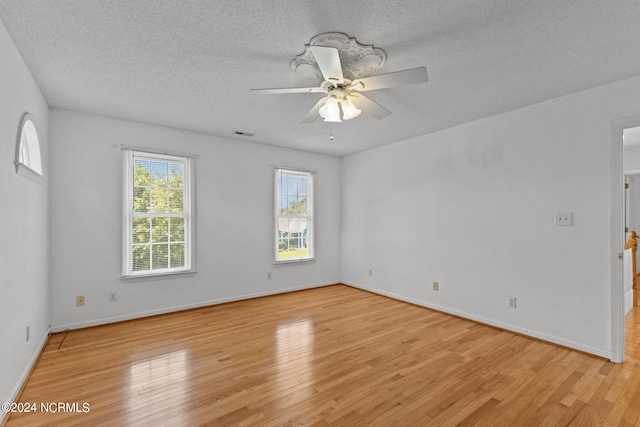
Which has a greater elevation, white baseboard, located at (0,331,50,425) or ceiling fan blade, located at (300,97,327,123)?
ceiling fan blade, located at (300,97,327,123)

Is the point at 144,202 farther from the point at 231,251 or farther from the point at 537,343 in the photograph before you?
the point at 537,343

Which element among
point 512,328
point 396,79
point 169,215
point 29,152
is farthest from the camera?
point 169,215

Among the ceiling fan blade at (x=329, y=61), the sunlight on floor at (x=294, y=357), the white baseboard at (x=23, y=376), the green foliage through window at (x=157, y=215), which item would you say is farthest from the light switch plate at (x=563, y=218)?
the white baseboard at (x=23, y=376)

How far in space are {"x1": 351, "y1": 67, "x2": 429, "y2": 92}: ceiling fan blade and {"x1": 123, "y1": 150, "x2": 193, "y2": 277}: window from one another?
2973 mm

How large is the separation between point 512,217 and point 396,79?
236 centimetres

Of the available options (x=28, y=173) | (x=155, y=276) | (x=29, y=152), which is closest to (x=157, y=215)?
(x=155, y=276)

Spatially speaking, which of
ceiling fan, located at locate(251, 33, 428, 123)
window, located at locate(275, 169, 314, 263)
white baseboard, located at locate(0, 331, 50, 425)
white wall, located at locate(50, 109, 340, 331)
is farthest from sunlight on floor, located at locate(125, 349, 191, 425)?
window, located at locate(275, 169, 314, 263)

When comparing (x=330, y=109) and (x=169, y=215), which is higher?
(x=330, y=109)

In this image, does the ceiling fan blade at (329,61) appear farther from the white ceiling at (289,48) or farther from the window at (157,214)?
the window at (157,214)

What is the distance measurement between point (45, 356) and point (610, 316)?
203 inches

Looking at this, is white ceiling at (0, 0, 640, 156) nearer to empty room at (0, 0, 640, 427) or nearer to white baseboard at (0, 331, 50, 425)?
empty room at (0, 0, 640, 427)

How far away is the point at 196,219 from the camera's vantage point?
428 centimetres

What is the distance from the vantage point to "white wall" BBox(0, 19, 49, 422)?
76.0 inches

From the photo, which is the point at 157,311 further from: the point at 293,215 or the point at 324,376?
the point at 324,376
